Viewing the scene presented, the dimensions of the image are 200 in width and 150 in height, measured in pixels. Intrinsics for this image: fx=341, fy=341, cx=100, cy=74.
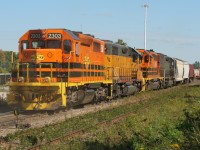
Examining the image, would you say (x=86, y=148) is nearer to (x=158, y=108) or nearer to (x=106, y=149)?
(x=106, y=149)

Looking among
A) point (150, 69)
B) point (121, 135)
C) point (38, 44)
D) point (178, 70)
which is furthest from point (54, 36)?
point (178, 70)

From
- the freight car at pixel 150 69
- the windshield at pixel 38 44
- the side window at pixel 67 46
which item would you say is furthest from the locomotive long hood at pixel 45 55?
the freight car at pixel 150 69

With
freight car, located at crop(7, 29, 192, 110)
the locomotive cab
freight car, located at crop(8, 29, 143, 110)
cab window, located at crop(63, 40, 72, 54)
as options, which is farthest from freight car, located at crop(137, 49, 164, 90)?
cab window, located at crop(63, 40, 72, 54)

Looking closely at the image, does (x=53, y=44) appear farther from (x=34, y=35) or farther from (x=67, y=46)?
(x=34, y=35)

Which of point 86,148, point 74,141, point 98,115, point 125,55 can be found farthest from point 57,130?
point 125,55

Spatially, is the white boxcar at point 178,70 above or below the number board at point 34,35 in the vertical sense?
below

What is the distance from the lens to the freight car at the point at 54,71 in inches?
586

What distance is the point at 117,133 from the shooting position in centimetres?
1066

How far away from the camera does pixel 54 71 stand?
1561cm

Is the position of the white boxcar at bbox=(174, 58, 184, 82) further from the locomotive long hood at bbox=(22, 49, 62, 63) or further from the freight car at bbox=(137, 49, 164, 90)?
the locomotive long hood at bbox=(22, 49, 62, 63)

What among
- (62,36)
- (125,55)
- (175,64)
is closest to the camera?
(62,36)

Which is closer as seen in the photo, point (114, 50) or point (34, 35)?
point (34, 35)

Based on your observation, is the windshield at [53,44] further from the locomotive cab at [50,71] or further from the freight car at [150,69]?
the freight car at [150,69]

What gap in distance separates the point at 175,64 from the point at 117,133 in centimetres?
3579
